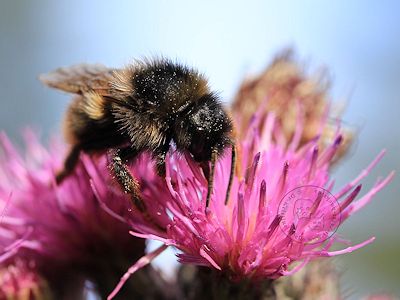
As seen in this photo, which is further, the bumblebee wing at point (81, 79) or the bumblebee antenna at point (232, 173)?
the bumblebee wing at point (81, 79)

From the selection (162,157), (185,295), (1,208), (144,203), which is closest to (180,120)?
(162,157)

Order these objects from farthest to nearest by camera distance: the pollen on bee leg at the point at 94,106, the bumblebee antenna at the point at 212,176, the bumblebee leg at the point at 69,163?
1. the bumblebee leg at the point at 69,163
2. the pollen on bee leg at the point at 94,106
3. the bumblebee antenna at the point at 212,176

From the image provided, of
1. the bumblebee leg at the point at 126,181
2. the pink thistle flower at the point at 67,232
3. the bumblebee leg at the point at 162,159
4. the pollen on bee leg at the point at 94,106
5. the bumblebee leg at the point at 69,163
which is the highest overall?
the pollen on bee leg at the point at 94,106

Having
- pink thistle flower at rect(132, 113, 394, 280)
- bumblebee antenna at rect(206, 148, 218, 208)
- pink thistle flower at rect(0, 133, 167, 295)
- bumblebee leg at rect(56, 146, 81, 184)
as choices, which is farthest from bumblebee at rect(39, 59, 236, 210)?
pink thistle flower at rect(0, 133, 167, 295)

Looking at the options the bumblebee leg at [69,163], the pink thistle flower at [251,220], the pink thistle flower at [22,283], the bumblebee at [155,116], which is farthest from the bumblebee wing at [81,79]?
the pink thistle flower at [22,283]

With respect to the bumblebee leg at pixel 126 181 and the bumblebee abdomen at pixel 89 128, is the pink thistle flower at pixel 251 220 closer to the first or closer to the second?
the bumblebee leg at pixel 126 181

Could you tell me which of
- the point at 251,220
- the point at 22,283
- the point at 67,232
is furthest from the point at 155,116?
the point at 22,283
